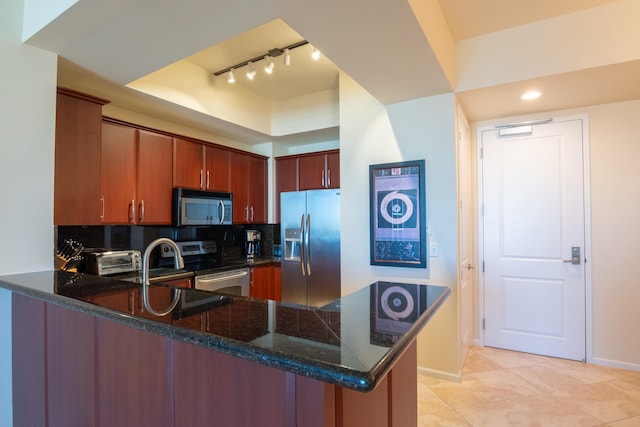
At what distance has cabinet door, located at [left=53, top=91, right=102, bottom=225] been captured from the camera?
7.03 feet

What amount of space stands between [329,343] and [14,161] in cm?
211

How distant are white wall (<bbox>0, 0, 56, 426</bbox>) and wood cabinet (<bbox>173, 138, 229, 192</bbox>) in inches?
51.2

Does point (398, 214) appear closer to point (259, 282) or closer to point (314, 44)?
point (314, 44)

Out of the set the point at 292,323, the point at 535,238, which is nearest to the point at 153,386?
the point at 292,323

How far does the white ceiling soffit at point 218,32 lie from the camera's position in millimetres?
1563

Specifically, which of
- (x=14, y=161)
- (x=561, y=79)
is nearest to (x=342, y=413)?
(x=14, y=161)

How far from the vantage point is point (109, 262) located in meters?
2.58

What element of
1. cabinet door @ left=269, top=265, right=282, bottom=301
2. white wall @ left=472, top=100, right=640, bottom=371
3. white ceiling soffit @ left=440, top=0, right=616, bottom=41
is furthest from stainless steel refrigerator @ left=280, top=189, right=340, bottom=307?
white wall @ left=472, top=100, right=640, bottom=371

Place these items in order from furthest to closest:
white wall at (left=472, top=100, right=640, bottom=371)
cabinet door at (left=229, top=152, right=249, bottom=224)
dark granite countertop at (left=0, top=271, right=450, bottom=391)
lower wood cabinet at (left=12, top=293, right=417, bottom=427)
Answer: cabinet door at (left=229, top=152, right=249, bottom=224), white wall at (left=472, top=100, right=640, bottom=371), lower wood cabinet at (left=12, top=293, right=417, bottom=427), dark granite countertop at (left=0, top=271, right=450, bottom=391)

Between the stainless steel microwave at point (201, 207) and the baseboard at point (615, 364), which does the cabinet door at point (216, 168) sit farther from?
the baseboard at point (615, 364)

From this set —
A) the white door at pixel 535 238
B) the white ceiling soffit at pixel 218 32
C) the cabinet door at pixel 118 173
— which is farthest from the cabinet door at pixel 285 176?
the white door at pixel 535 238

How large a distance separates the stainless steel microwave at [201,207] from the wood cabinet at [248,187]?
0.17 meters

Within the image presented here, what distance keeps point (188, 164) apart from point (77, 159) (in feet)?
3.80

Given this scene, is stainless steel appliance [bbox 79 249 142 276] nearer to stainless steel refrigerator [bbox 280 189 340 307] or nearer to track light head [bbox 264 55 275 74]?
stainless steel refrigerator [bbox 280 189 340 307]
